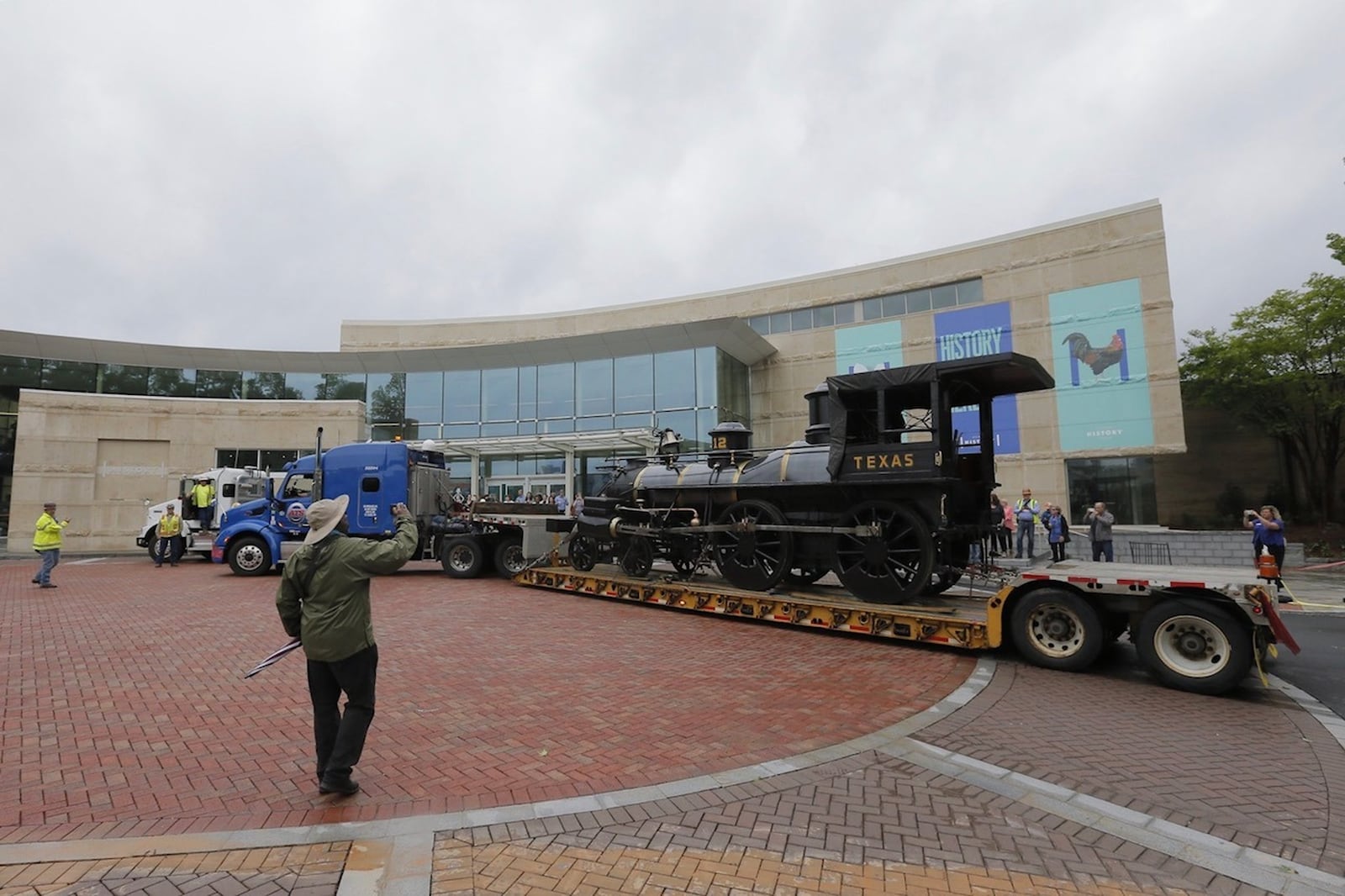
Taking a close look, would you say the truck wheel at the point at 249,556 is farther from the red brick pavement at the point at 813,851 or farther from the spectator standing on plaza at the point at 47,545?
the red brick pavement at the point at 813,851

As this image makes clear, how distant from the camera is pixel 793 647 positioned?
25.9 ft

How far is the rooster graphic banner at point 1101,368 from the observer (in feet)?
81.9

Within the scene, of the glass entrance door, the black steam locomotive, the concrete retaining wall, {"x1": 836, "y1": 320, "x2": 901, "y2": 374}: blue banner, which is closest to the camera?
the black steam locomotive

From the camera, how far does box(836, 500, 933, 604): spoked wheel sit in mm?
8461

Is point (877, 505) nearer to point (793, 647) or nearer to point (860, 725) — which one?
point (793, 647)

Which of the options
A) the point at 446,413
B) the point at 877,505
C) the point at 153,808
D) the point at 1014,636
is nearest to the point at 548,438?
the point at 446,413

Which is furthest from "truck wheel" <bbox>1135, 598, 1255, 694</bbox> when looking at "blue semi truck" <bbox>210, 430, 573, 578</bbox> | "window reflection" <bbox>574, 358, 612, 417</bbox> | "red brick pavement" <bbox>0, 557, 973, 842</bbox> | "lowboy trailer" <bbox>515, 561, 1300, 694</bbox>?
"window reflection" <bbox>574, 358, 612, 417</bbox>

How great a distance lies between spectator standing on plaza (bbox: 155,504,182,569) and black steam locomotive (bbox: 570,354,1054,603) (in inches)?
570

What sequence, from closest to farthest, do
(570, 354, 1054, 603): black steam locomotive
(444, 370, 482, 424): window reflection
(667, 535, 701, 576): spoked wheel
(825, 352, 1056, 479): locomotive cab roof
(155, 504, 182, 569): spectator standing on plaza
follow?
(825, 352, 1056, 479): locomotive cab roof < (570, 354, 1054, 603): black steam locomotive < (667, 535, 701, 576): spoked wheel < (155, 504, 182, 569): spectator standing on plaza < (444, 370, 482, 424): window reflection

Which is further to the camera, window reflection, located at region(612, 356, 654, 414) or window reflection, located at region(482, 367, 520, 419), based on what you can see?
window reflection, located at region(482, 367, 520, 419)

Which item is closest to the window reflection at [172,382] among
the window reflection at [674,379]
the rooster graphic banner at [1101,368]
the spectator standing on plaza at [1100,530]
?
the window reflection at [674,379]

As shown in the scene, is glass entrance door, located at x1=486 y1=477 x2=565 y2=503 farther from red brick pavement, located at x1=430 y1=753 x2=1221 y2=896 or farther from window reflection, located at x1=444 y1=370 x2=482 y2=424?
red brick pavement, located at x1=430 y1=753 x2=1221 y2=896

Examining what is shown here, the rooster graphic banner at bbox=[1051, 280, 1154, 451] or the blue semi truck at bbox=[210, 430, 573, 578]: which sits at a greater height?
the rooster graphic banner at bbox=[1051, 280, 1154, 451]

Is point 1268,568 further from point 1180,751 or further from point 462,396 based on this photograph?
point 462,396
